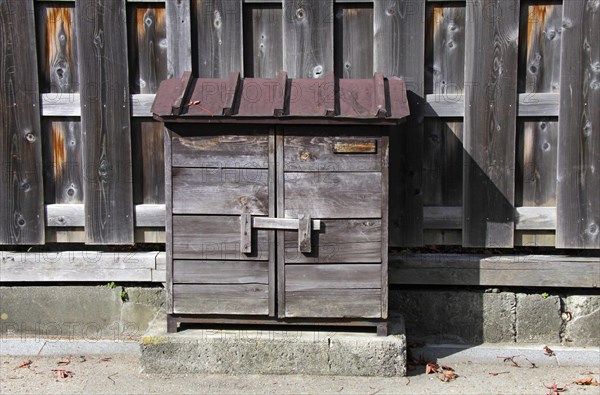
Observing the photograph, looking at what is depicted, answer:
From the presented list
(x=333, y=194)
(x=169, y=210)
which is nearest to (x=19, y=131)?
(x=169, y=210)

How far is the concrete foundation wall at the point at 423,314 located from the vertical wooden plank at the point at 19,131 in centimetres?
53

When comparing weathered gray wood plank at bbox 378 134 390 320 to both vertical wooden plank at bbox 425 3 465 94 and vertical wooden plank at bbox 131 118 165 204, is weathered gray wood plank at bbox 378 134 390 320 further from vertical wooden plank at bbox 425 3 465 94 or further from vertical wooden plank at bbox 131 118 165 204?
vertical wooden plank at bbox 131 118 165 204

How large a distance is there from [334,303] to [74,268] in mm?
2160

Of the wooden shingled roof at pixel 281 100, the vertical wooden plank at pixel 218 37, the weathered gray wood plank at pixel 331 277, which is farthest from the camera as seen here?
the vertical wooden plank at pixel 218 37

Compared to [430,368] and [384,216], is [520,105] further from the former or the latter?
[430,368]

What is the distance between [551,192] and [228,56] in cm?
268

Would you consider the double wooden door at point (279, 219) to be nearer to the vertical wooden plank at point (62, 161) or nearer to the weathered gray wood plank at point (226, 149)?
the weathered gray wood plank at point (226, 149)

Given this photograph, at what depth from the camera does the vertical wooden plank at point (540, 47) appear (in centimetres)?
517

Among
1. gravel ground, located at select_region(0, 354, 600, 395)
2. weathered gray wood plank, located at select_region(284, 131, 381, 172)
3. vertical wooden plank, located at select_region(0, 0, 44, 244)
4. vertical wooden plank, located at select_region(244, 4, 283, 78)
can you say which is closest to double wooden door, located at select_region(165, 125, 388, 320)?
weathered gray wood plank, located at select_region(284, 131, 381, 172)

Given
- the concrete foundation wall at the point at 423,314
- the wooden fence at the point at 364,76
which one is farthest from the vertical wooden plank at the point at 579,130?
the concrete foundation wall at the point at 423,314

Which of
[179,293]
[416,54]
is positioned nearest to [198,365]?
[179,293]

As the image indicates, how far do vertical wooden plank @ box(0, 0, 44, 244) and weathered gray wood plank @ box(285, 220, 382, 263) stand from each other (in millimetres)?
2123

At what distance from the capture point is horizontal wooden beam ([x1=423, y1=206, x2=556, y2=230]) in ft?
17.3

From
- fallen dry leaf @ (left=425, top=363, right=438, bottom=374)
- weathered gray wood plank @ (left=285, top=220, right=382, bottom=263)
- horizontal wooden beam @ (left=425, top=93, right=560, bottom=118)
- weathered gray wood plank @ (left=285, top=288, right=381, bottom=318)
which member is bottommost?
fallen dry leaf @ (left=425, top=363, right=438, bottom=374)
